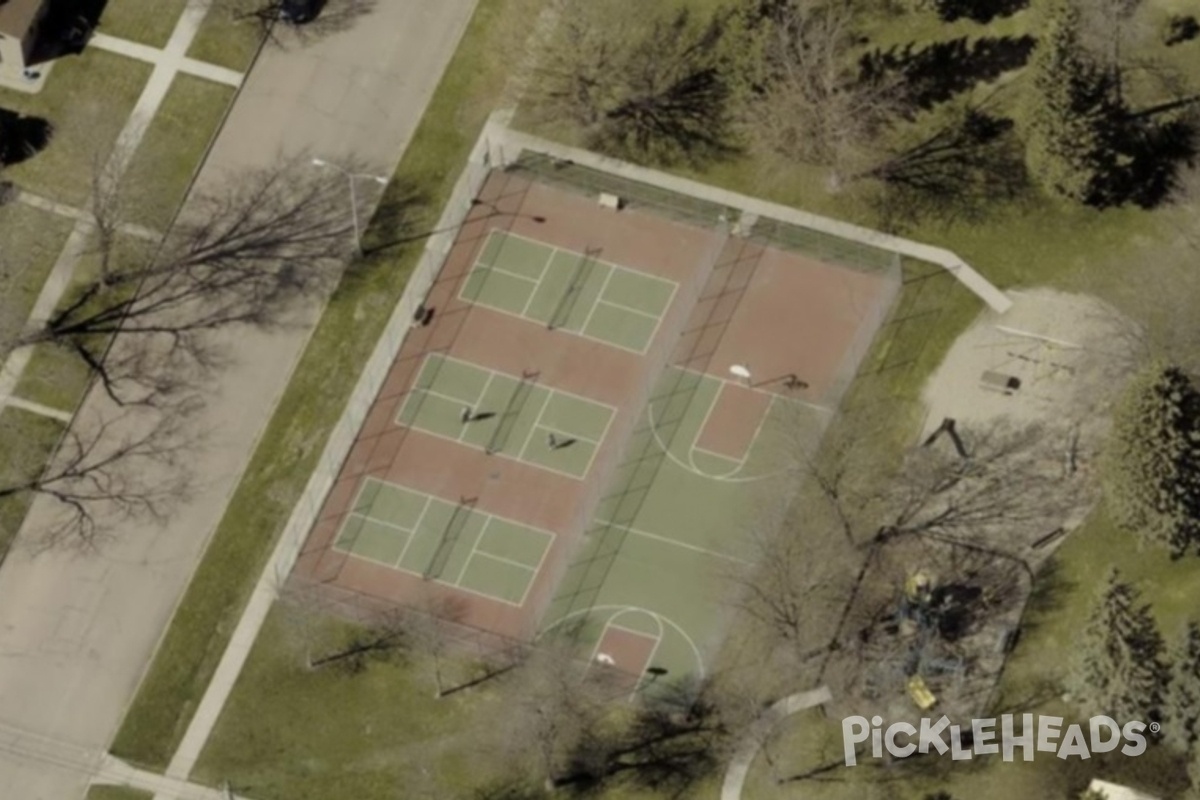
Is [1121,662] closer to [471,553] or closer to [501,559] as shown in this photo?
[501,559]

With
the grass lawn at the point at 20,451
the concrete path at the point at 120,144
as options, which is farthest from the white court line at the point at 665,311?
the grass lawn at the point at 20,451

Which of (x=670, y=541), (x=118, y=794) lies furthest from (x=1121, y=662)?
(x=118, y=794)

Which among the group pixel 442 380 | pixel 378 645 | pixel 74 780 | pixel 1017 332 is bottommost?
pixel 74 780

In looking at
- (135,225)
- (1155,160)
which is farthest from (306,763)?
(1155,160)

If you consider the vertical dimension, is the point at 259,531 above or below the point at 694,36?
below

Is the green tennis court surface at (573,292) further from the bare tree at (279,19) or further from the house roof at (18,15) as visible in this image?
the house roof at (18,15)

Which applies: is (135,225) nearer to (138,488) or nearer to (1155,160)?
(138,488)
